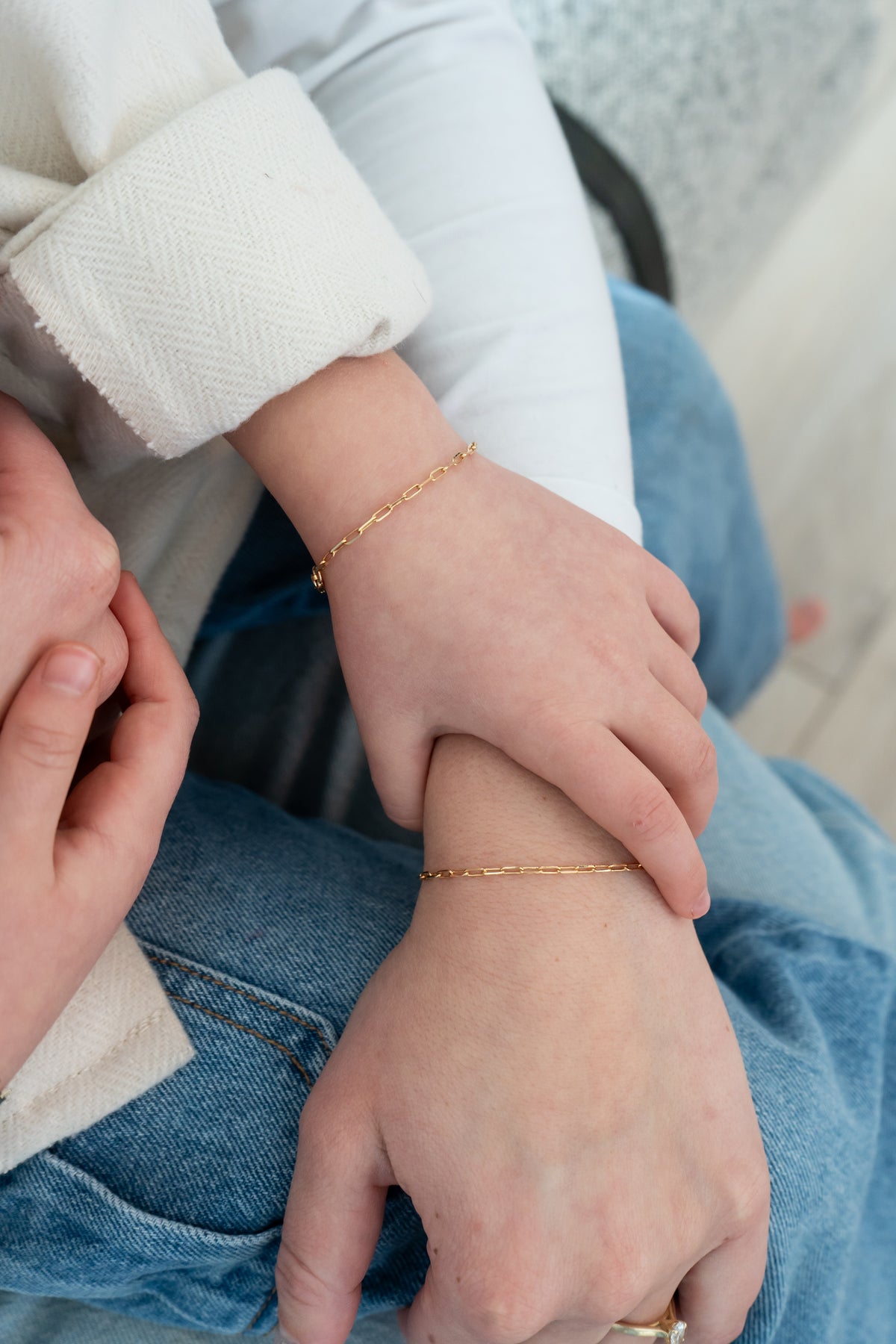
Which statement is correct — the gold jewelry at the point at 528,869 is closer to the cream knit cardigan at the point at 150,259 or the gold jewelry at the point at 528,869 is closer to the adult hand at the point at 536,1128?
the adult hand at the point at 536,1128

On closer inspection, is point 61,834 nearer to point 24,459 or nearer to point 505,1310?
point 24,459

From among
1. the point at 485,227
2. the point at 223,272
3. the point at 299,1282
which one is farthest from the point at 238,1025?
the point at 485,227

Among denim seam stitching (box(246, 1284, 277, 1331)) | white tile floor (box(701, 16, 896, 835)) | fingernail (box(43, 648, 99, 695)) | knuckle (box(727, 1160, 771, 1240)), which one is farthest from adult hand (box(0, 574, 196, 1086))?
white tile floor (box(701, 16, 896, 835))

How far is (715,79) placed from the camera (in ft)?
4.81

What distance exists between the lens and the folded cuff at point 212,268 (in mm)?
454

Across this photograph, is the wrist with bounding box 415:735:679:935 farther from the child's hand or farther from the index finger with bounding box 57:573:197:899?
the index finger with bounding box 57:573:197:899

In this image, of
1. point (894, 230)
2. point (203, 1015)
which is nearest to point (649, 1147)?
point (203, 1015)

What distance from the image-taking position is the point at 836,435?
1.71 m

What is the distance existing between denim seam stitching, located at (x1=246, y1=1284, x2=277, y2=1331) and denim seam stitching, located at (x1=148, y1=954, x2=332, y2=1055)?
0.14 m

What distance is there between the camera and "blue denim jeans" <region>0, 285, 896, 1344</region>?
0.51 metres

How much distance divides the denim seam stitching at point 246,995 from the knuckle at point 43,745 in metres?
0.19

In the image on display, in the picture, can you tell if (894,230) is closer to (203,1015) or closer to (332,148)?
(332,148)

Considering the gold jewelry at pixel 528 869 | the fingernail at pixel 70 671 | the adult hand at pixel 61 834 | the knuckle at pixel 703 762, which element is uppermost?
the fingernail at pixel 70 671

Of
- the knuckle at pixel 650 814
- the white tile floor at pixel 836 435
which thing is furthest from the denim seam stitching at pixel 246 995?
the white tile floor at pixel 836 435
